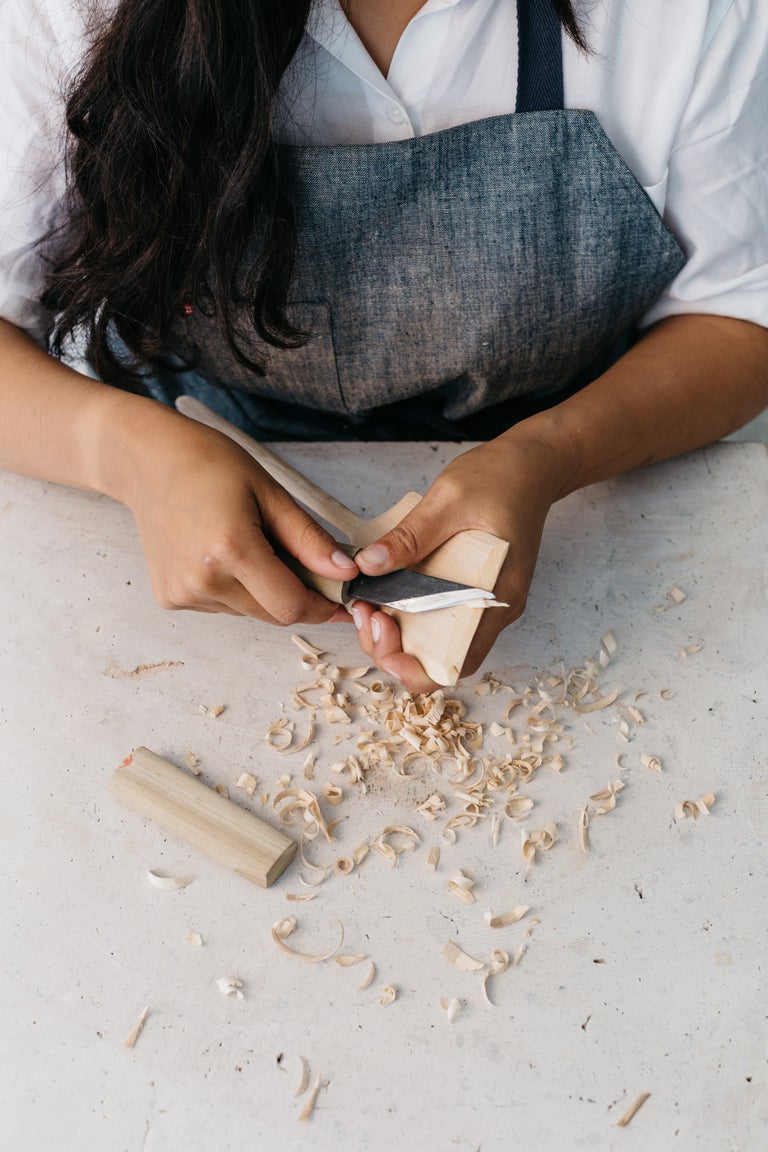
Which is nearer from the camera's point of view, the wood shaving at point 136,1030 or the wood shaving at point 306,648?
the wood shaving at point 136,1030

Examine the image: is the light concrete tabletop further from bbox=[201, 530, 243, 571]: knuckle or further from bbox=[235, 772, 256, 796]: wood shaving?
bbox=[201, 530, 243, 571]: knuckle

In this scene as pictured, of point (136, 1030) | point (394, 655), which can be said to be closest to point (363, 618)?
point (394, 655)

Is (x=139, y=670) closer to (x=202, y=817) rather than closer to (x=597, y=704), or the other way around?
(x=202, y=817)

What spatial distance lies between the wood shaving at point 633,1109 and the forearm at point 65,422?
2.08 ft

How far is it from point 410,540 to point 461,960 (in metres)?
0.32

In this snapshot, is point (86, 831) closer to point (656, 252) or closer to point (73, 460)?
point (73, 460)

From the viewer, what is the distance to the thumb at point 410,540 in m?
0.73

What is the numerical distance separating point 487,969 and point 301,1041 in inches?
5.5

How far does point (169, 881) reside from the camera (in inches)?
27.5

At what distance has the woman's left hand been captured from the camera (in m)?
0.74

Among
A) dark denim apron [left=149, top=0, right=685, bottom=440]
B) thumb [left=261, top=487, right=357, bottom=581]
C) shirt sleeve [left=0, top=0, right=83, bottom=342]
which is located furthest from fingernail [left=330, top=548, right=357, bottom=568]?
shirt sleeve [left=0, top=0, right=83, bottom=342]

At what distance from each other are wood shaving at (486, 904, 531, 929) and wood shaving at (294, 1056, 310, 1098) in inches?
6.3

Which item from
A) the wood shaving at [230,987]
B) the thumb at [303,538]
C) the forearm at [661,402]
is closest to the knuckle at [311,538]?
the thumb at [303,538]

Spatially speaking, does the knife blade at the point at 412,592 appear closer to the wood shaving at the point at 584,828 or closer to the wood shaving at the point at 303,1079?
the wood shaving at the point at 584,828
